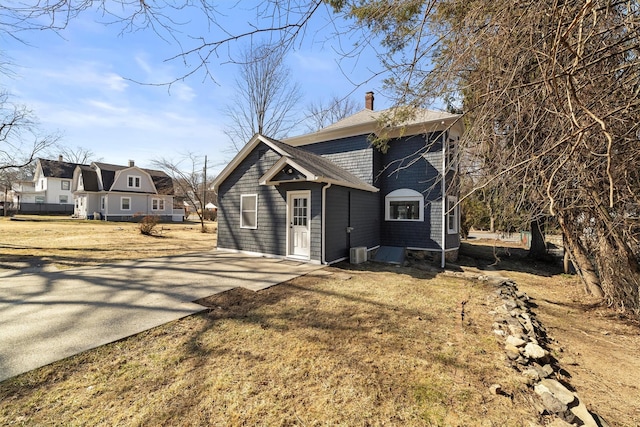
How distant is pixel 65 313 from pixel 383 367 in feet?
15.5

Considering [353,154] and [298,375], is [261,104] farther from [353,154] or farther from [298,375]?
[298,375]

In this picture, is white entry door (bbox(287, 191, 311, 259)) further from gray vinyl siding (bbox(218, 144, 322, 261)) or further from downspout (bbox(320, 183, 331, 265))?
downspout (bbox(320, 183, 331, 265))

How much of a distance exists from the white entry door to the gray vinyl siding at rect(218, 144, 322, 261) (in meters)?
0.17

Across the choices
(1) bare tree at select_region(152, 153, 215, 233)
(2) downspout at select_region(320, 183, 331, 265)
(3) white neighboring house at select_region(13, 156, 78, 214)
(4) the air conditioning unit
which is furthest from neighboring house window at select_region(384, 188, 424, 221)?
(3) white neighboring house at select_region(13, 156, 78, 214)

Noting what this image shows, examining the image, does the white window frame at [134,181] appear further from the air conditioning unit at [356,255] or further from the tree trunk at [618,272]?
the tree trunk at [618,272]

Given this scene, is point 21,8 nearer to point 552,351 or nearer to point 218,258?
point 552,351

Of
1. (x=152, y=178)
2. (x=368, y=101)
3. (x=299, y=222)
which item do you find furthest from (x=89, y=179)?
(x=299, y=222)

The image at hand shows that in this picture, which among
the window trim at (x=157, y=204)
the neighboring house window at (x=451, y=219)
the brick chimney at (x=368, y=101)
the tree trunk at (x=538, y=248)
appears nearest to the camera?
the neighboring house window at (x=451, y=219)

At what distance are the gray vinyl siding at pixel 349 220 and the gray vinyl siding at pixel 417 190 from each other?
58 centimetres

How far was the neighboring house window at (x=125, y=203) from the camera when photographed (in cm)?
2740

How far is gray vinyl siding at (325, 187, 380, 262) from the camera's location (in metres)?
8.62

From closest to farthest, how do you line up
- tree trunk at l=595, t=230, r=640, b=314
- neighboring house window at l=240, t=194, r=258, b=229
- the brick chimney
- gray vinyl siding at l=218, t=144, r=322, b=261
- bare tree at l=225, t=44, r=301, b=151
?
tree trunk at l=595, t=230, r=640, b=314 → gray vinyl siding at l=218, t=144, r=322, b=261 → neighboring house window at l=240, t=194, r=258, b=229 → the brick chimney → bare tree at l=225, t=44, r=301, b=151

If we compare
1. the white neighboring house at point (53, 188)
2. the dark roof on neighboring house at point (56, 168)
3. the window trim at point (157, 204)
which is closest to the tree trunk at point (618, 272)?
the window trim at point (157, 204)

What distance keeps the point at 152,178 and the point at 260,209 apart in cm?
2749
